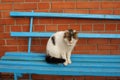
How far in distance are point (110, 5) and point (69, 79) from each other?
1.02 m

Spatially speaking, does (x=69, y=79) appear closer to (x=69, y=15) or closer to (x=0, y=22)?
(x=69, y=15)

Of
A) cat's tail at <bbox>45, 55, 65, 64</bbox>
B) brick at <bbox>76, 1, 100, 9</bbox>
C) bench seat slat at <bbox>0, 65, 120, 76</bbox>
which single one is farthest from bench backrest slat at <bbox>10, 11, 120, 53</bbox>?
bench seat slat at <bbox>0, 65, 120, 76</bbox>

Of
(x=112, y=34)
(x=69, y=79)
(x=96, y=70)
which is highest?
(x=112, y=34)

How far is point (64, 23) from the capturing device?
2717 millimetres

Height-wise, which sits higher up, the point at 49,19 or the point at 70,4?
the point at 70,4

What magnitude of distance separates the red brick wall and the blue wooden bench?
0.26ft

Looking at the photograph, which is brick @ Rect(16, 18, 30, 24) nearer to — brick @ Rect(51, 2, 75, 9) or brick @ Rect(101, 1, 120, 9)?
brick @ Rect(51, 2, 75, 9)

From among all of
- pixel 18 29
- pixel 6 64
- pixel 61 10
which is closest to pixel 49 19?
pixel 61 10

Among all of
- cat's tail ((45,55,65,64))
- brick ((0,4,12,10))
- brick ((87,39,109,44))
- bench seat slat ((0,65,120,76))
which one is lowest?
bench seat slat ((0,65,120,76))

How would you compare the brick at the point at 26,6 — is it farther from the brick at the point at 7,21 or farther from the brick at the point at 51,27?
the brick at the point at 51,27

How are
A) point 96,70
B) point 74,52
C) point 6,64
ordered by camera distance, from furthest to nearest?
point 74,52 → point 6,64 → point 96,70

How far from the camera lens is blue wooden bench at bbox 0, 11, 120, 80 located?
7.00ft

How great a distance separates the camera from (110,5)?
2650mm

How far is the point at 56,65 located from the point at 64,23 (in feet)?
2.08
